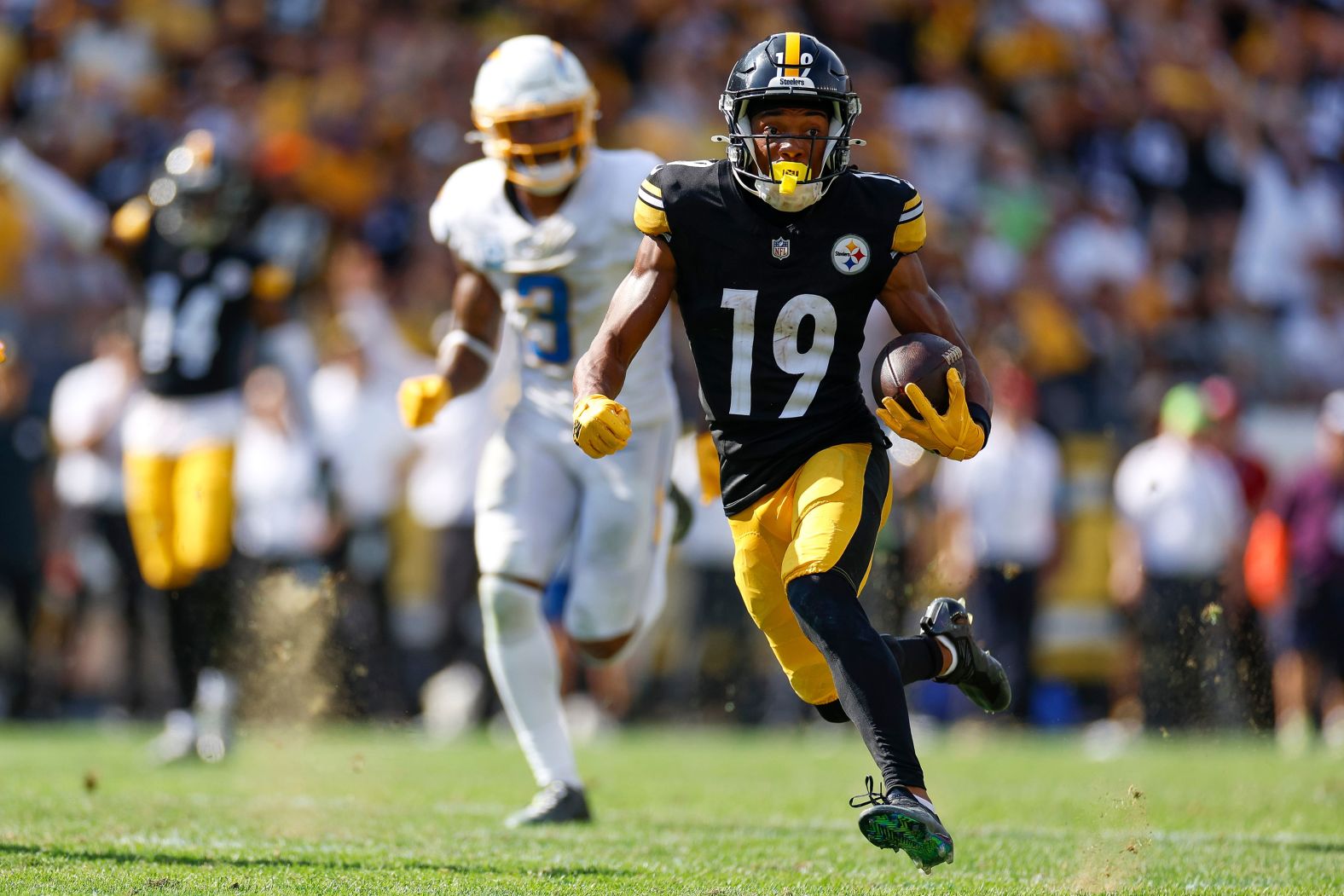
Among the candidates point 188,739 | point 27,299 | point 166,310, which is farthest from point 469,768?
point 27,299

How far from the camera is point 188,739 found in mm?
7066

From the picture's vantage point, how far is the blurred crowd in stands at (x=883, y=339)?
9180 mm

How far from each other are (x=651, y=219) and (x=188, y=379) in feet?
11.1

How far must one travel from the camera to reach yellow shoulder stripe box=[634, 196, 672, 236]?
425 centimetres

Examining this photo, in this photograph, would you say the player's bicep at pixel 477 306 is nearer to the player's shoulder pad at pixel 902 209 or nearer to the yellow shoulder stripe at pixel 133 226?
the player's shoulder pad at pixel 902 209

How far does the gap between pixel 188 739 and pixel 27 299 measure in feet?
13.0

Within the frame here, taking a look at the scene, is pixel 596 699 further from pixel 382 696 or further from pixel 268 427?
pixel 268 427

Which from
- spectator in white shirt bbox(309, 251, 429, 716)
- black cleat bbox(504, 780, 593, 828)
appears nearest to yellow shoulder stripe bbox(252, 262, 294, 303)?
spectator in white shirt bbox(309, 251, 429, 716)

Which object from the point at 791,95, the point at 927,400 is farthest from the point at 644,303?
the point at 927,400

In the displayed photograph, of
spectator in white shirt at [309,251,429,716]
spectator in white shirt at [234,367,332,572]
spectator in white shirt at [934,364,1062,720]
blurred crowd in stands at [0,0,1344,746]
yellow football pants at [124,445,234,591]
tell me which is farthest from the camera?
spectator in white shirt at [309,251,429,716]

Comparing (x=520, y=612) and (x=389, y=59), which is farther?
(x=389, y=59)

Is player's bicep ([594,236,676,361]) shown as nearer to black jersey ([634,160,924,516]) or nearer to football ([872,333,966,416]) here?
black jersey ([634,160,924,516])

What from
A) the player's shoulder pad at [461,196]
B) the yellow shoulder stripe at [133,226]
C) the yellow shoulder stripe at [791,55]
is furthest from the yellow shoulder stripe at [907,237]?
the yellow shoulder stripe at [133,226]

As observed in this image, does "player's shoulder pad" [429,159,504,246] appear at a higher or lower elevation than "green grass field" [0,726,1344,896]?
higher
